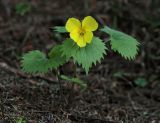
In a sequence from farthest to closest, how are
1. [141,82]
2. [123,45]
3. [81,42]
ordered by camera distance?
[141,82] → [123,45] → [81,42]

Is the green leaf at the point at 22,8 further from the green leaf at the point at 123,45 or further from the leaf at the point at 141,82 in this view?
the green leaf at the point at 123,45

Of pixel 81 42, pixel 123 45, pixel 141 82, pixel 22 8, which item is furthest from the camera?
pixel 22 8

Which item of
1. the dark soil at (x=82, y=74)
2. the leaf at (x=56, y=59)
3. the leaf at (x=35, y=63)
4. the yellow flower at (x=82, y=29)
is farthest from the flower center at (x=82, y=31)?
the dark soil at (x=82, y=74)

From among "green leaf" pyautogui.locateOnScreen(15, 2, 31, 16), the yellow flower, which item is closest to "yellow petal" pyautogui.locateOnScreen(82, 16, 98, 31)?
the yellow flower

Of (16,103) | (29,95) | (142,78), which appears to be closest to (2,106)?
(16,103)

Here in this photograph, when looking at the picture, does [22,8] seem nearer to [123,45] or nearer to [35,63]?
[35,63]

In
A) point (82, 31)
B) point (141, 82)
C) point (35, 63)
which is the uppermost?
point (82, 31)

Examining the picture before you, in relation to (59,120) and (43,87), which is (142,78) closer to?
(43,87)

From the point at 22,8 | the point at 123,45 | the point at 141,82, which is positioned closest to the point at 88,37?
the point at 123,45
